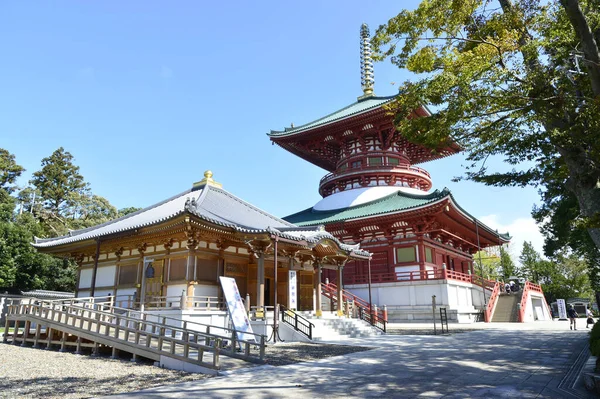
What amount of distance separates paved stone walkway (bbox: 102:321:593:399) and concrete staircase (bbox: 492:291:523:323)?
48.5 ft

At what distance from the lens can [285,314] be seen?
55.3 feet

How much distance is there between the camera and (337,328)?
729 inches

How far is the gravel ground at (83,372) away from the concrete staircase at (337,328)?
3.46 meters

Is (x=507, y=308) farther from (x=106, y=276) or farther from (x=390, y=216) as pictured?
(x=106, y=276)

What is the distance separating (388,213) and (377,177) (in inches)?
292

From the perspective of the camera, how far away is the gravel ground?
802 cm

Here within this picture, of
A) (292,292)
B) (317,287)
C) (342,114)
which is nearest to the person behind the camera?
(292,292)

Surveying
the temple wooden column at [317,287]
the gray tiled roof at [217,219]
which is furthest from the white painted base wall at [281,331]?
the gray tiled roof at [217,219]

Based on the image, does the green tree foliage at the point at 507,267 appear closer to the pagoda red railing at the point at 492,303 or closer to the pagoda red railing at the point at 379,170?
the pagoda red railing at the point at 379,170

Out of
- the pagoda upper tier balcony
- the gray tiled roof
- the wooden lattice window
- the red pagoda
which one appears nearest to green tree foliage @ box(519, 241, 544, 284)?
the red pagoda

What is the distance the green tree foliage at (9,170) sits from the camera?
170ft

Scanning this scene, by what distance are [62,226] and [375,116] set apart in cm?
4260

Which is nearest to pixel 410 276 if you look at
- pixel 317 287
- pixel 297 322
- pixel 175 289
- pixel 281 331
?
pixel 317 287

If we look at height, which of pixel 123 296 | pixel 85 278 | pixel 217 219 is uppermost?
pixel 217 219
